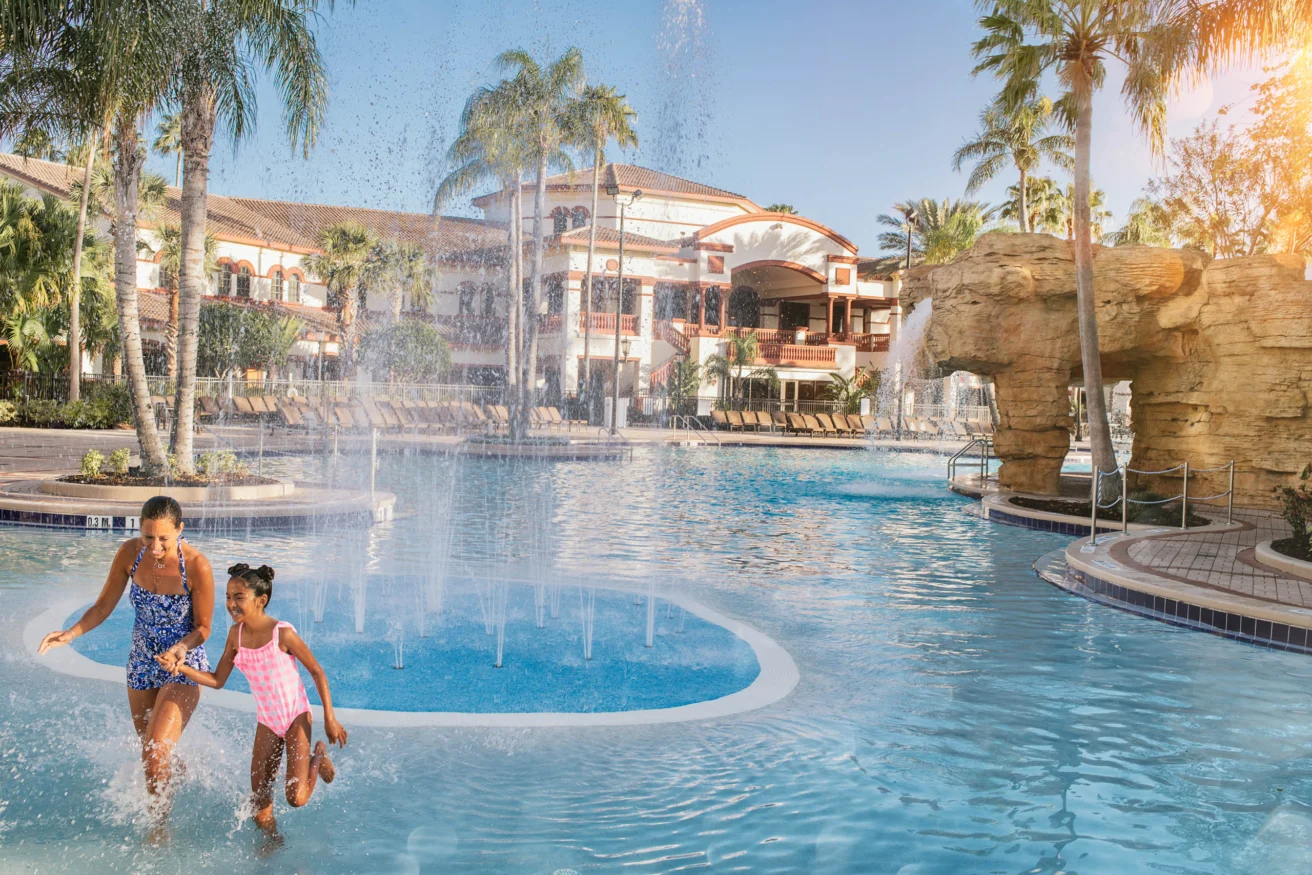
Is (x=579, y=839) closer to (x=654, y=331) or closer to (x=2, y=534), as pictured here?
(x=2, y=534)

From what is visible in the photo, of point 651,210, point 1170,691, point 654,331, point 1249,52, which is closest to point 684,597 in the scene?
point 1170,691

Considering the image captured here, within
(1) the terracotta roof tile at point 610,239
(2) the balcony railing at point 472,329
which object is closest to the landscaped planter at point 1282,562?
(1) the terracotta roof tile at point 610,239

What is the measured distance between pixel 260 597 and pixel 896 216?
2243 inches

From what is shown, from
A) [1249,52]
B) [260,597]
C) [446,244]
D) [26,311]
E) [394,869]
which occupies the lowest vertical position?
[394,869]

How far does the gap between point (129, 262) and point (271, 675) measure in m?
11.7

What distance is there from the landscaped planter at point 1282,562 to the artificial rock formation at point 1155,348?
19.5 feet

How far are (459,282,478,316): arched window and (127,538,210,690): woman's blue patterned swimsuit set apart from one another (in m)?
47.2

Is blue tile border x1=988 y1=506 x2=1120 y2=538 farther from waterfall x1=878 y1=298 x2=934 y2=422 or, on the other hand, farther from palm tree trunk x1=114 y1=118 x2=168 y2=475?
waterfall x1=878 y1=298 x2=934 y2=422

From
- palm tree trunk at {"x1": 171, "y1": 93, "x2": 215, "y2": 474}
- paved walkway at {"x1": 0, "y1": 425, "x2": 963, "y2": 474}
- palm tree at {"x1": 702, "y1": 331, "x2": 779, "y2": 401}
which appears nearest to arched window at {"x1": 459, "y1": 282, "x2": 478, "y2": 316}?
palm tree at {"x1": 702, "y1": 331, "x2": 779, "y2": 401}

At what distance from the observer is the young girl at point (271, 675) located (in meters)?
4.05

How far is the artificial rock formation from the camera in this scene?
16484mm

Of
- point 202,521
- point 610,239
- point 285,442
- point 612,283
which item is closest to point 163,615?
point 202,521

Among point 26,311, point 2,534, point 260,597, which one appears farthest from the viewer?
point 26,311

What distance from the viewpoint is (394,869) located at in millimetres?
4289
